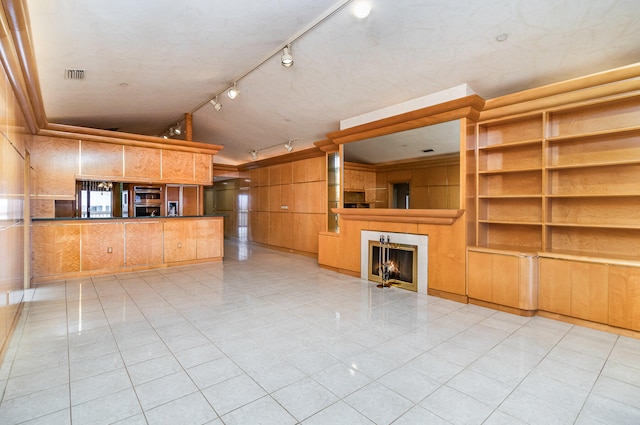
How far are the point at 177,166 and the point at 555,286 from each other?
6.95m

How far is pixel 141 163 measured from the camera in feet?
20.9

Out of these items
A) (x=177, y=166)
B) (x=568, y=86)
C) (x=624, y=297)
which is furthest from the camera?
(x=177, y=166)

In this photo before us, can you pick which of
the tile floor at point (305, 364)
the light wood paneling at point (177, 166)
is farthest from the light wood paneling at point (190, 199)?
the tile floor at point (305, 364)

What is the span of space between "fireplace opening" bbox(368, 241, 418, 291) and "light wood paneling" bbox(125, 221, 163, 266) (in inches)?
170

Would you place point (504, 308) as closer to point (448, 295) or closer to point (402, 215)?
point (448, 295)

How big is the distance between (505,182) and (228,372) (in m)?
4.32

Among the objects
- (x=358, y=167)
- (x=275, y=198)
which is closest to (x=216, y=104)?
(x=358, y=167)

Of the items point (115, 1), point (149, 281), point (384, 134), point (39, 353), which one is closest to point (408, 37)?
point (384, 134)

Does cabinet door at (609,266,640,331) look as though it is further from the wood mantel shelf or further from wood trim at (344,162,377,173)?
wood trim at (344,162,377,173)

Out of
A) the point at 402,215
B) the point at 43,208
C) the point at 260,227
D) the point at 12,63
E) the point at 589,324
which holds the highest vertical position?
the point at 12,63

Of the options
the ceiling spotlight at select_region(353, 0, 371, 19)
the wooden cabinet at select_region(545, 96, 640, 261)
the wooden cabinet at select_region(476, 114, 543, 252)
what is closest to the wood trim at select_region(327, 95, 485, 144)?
the wooden cabinet at select_region(476, 114, 543, 252)

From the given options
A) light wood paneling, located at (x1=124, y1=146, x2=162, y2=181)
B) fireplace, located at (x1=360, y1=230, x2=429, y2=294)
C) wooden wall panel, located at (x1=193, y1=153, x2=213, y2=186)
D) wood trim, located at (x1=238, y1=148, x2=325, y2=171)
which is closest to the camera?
fireplace, located at (x1=360, y1=230, x2=429, y2=294)

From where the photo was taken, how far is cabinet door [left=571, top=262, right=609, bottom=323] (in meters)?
3.27

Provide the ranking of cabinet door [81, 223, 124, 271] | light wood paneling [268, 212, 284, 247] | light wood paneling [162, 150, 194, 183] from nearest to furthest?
1. cabinet door [81, 223, 124, 271]
2. light wood paneling [162, 150, 194, 183]
3. light wood paneling [268, 212, 284, 247]
